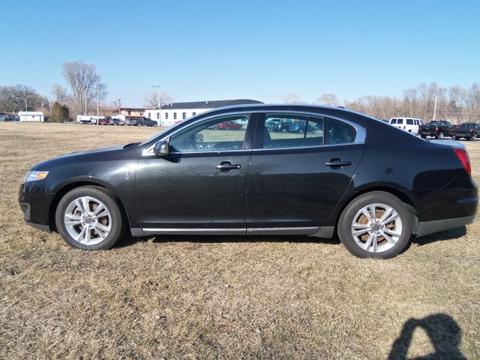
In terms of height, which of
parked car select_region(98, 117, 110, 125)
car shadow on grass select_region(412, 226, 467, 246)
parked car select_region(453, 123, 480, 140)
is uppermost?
parked car select_region(98, 117, 110, 125)

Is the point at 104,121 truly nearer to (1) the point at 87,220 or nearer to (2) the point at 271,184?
(1) the point at 87,220

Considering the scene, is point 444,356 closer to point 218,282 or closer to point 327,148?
point 218,282

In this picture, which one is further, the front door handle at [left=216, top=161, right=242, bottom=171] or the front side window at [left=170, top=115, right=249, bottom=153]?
the front side window at [left=170, top=115, right=249, bottom=153]

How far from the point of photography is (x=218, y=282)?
3.74 metres

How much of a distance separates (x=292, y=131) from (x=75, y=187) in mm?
2443

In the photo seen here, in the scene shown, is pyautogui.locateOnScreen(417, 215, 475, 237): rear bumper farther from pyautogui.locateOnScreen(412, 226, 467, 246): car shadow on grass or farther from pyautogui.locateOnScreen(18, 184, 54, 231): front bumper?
pyautogui.locateOnScreen(18, 184, 54, 231): front bumper

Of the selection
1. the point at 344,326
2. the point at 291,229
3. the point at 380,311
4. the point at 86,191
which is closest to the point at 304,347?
the point at 344,326

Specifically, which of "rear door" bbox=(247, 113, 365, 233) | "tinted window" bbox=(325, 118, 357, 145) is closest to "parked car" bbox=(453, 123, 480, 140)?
"tinted window" bbox=(325, 118, 357, 145)

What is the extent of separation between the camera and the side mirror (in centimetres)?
423

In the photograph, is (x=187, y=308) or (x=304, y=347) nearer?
(x=304, y=347)

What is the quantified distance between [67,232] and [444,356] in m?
3.74

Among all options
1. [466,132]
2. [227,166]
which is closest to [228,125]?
[227,166]

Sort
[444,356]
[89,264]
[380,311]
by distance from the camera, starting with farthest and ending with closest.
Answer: [89,264]
[380,311]
[444,356]

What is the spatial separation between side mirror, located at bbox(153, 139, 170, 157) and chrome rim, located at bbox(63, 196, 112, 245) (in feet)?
2.76
